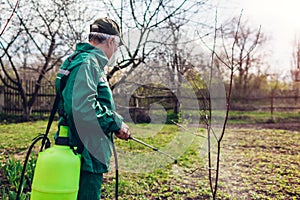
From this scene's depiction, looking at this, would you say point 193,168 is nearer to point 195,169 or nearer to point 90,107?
point 195,169

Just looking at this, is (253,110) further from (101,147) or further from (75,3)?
(101,147)

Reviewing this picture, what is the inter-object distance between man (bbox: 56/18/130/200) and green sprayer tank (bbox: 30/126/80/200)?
0.10m

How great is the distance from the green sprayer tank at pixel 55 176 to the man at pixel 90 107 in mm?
103

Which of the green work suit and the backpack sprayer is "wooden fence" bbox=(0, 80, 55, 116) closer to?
the green work suit

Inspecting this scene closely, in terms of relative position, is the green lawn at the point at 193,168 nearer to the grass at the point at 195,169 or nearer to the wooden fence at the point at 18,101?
the grass at the point at 195,169

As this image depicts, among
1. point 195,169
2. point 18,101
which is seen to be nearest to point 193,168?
point 195,169

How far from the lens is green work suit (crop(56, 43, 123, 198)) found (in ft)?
5.20

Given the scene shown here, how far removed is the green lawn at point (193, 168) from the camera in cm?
328

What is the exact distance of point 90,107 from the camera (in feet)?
5.23

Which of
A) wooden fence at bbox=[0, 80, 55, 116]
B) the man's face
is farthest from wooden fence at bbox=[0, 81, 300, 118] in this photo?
the man's face

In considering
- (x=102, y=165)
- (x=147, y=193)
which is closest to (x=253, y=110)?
(x=147, y=193)

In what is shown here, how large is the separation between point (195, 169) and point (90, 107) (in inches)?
82.9

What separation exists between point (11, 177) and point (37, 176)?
1499 millimetres

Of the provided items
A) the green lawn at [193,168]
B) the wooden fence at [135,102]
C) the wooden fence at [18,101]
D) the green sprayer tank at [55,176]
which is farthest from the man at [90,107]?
the wooden fence at [18,101]
